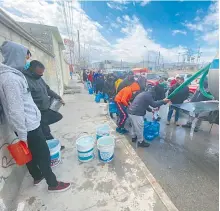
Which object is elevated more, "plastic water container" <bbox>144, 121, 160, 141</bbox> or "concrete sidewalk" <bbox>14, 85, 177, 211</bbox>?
"plastic water container" <bbox>144, 121, 160, 141</bbox>

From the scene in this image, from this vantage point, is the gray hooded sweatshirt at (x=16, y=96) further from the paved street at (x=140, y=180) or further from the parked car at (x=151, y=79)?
the parked car at (x=151, y=79)

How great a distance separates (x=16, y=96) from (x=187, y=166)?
300 centimetres

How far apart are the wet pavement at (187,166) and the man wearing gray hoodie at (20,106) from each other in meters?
1.63

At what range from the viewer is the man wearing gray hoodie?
128 cm

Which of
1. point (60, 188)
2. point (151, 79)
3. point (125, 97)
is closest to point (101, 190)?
point (60, 188)

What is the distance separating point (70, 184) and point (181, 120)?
178 inches

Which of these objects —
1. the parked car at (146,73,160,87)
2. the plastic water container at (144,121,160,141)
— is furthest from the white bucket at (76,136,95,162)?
the parked car at (146,73,160,87)

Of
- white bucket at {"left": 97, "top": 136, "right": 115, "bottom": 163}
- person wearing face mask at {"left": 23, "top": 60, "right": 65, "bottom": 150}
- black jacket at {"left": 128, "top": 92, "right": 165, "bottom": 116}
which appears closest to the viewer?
person wearing face mask at {"left": 23, "top": 60, "right": 65, "bottom": 150}

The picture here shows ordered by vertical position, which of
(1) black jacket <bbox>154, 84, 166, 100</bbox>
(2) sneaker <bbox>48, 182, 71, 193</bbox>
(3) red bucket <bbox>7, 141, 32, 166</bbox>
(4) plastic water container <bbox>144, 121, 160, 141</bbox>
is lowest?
(2) sneaker <bbox>48, 182, 71, 193</bbox>

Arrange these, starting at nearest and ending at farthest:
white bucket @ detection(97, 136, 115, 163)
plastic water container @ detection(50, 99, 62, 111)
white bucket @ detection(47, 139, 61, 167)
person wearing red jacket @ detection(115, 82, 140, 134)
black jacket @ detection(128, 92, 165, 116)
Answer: white bucket @ detection(47, 139, 61, 167) → white bucket @ detection(97, 136, 115, 163) → plastic water container @ detection(50, 99, 62, 111) → black jacket @ detection(128, 92, 165, 116) → person wearing red jacket @ detection(115, 82, 140, 134)

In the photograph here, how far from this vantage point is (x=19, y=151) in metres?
1.46

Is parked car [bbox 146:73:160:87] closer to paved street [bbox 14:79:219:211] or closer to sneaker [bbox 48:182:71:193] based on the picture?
paved street [bbox 14:79:219:211]

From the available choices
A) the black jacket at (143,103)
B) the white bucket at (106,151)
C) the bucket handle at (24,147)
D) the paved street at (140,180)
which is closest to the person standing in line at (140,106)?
the black jacket at (143,103)

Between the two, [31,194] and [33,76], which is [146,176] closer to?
[31,194]
